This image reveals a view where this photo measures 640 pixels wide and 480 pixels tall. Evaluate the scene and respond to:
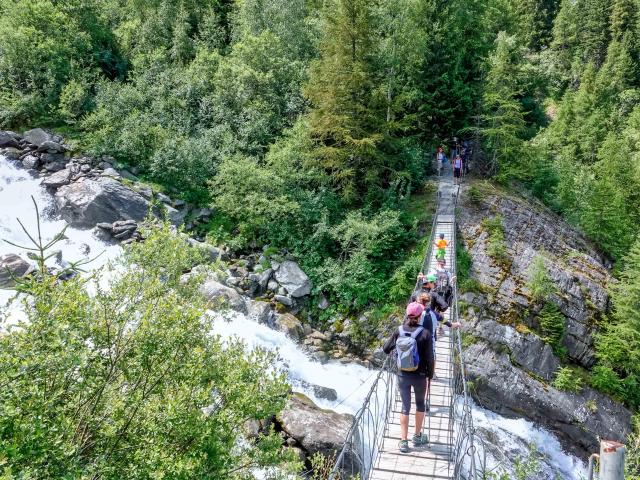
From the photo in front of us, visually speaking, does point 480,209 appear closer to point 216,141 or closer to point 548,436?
point 548,436

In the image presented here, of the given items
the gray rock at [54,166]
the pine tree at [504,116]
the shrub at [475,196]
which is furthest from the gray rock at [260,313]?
the pine tree at [504,116]

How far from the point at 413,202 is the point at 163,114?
1129 cm

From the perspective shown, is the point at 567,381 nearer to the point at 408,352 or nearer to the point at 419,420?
the point at 419,420

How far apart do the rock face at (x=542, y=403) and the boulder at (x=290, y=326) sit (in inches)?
191

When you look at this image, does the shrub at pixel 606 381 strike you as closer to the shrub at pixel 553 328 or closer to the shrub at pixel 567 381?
the shrub at pixel 567 381

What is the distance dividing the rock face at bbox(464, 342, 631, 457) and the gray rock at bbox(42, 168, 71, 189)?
14499 mm

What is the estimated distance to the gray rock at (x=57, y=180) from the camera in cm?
1578

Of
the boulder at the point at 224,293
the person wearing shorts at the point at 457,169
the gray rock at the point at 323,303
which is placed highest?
the person wearing shorts at the point at 457,169

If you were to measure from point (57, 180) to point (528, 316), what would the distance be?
644 inches

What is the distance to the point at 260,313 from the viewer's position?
13.5 metres

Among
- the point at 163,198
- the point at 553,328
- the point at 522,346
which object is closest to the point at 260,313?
the point at 163,198

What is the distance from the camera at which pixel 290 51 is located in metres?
21.6

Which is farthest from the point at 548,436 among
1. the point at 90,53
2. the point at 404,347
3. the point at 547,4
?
the point at 547,4

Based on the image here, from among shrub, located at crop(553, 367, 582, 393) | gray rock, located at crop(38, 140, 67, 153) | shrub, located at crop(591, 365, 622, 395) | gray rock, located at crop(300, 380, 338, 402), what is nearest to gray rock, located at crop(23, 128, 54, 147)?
gray rock, located at crop(38, 140, 67, 153)
